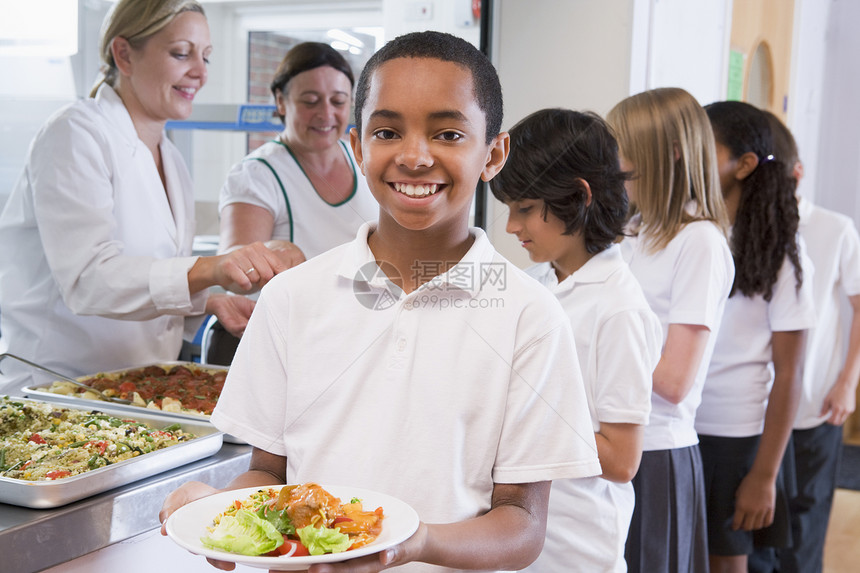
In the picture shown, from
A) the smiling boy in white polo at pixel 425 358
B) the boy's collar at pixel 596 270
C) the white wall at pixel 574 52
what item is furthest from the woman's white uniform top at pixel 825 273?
the smiling boy in white polo at pixel 425 358

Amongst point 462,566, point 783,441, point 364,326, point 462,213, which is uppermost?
point 462,213

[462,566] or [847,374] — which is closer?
[462,566]

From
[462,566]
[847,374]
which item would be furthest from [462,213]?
[847,374]

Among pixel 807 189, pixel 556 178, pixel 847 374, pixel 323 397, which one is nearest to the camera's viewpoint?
pixel 323 397

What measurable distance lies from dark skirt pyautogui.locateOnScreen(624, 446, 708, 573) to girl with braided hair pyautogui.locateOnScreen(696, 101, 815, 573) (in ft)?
1.27

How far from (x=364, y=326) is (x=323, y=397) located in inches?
3.5

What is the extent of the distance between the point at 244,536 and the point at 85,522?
1.22ft

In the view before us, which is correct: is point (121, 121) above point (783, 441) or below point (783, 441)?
above

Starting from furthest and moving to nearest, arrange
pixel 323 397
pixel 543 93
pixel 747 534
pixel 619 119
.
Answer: pixel 543 93 < pixel 747 534 < pixel 619 119 < pixel 323 397

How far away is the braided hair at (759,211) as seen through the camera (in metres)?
1.95

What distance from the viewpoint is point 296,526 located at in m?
0.75

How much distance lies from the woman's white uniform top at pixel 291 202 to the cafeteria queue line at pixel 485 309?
18mm

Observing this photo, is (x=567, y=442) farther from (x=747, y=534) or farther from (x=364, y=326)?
(x=747, y=534)

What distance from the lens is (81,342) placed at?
1679mm
